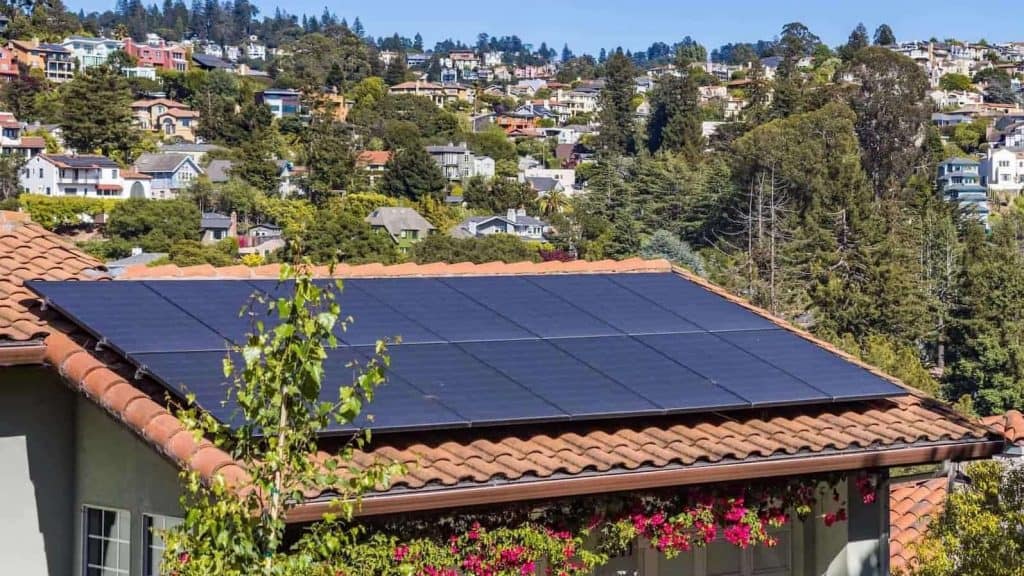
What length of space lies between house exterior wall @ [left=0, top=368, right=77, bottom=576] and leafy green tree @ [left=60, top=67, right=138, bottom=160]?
127 metres

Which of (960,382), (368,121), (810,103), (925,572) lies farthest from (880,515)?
(368,121)

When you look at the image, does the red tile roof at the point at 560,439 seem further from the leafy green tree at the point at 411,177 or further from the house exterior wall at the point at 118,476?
the leafy green tree at the point at 411,177

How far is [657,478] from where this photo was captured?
29.8 feet

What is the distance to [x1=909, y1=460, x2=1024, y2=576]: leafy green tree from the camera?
30.4ft

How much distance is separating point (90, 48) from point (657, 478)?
189086 mm

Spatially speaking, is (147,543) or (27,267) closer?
(147,543)

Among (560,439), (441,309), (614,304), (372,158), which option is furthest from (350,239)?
(560,439)

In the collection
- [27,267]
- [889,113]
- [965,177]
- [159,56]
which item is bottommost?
[965,177]

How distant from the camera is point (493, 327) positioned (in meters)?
10.3

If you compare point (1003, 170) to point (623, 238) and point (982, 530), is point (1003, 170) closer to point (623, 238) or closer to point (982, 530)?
point (623, 238)

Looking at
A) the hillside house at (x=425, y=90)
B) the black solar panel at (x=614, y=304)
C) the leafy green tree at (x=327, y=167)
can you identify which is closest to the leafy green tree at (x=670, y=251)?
the leafy green tree at (x=327, y=167)

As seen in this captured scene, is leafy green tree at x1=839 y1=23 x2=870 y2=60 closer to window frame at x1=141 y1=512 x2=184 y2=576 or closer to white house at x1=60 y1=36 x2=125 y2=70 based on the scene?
white house at x1=60 y1=36 x2=125 y2=70

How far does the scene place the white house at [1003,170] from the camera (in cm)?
15550

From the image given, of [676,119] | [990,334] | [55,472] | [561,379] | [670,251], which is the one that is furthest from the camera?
[676,119]
